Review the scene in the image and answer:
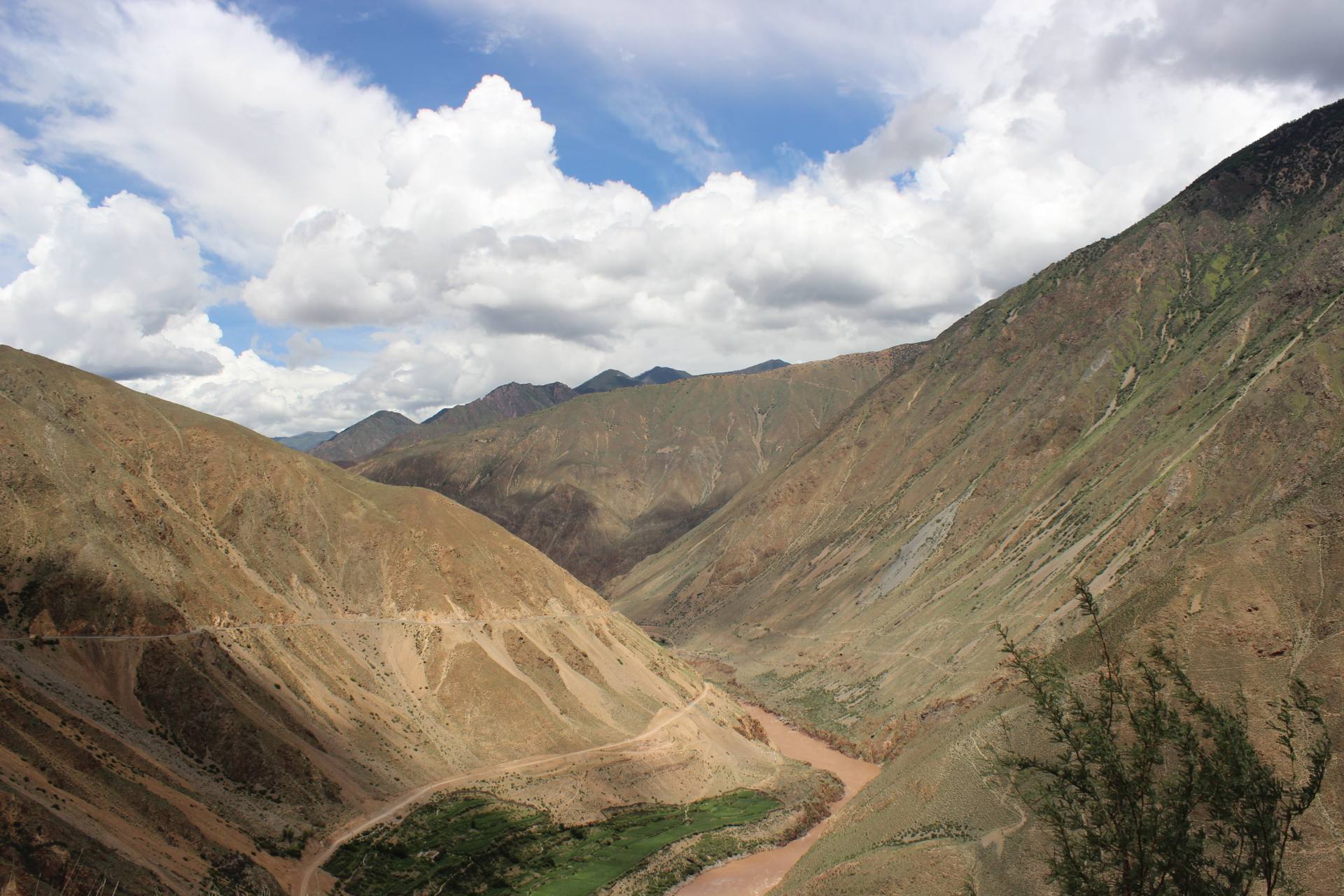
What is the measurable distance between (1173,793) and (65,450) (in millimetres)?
64851

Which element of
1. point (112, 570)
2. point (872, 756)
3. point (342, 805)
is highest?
point (112, 570)

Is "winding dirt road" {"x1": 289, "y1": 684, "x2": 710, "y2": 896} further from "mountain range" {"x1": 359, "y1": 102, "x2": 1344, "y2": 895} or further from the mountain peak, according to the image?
the mountain peak

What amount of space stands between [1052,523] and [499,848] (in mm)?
64188

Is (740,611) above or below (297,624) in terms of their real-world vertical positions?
below

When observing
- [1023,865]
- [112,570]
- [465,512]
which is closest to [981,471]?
[465,512]

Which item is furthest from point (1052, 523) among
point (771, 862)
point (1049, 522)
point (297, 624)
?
point (297, 624)

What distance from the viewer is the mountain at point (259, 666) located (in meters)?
35.4

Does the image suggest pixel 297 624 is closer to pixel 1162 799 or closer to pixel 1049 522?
pixel 1162 799

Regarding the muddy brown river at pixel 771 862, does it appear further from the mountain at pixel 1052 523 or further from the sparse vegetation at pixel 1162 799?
the sparse vegetation at pixel 1162 799

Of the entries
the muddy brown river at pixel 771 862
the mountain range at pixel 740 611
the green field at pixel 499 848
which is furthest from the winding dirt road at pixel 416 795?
the muddy brown river at pixel 771 862

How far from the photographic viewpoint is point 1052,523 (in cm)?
8725

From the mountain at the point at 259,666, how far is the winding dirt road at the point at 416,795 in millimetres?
235

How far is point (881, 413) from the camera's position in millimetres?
152125

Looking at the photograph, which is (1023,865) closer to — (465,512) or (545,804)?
(545,804)
